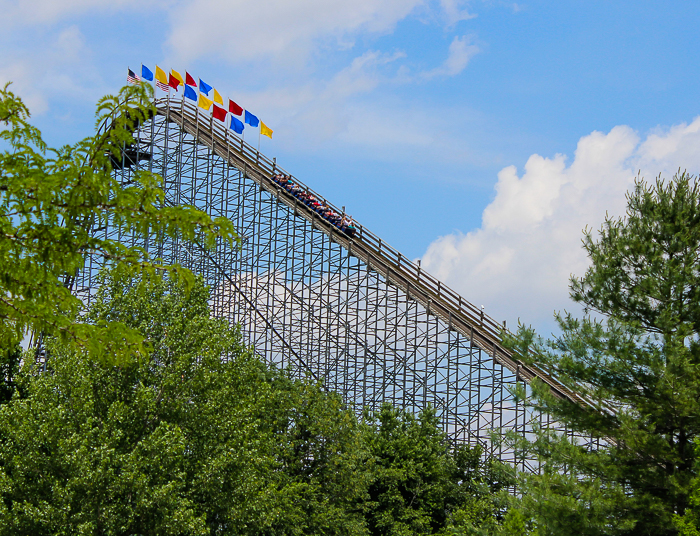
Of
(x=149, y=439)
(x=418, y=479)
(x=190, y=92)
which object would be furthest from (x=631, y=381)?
(x=190, y=92)

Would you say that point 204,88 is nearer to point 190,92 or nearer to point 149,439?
point 190,92

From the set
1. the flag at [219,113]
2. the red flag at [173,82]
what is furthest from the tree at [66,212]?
the red flag at [173,82]

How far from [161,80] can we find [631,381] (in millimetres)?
26275

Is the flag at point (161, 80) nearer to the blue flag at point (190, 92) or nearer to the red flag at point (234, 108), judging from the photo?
the blue flag at point (190, 92)

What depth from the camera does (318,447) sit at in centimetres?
2383

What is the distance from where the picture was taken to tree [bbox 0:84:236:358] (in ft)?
20.6

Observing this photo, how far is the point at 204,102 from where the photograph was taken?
3316 centimetres

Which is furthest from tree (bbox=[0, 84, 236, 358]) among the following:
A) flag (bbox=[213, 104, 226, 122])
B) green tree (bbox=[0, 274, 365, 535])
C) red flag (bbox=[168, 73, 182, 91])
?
red flag (bbox=[168, 73, 182, 91])

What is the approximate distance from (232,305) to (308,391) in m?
7.42

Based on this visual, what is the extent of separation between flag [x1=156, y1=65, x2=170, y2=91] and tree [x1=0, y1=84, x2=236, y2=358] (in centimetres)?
2807

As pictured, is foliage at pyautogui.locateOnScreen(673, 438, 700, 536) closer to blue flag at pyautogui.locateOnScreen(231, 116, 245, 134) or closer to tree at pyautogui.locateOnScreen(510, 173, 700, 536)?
tree at pyautogui.locateOnScreen(510, 173, 700, 536)

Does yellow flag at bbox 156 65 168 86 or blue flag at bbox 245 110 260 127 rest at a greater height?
yellow flag at bbox 156 65 168 86

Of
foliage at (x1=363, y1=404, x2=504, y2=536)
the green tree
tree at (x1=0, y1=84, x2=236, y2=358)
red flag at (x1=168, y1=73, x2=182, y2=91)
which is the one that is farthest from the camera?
red flag at (x1=168, y1=73, x2=182, y2=91)

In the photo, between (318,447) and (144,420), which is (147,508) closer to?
(144,420)
